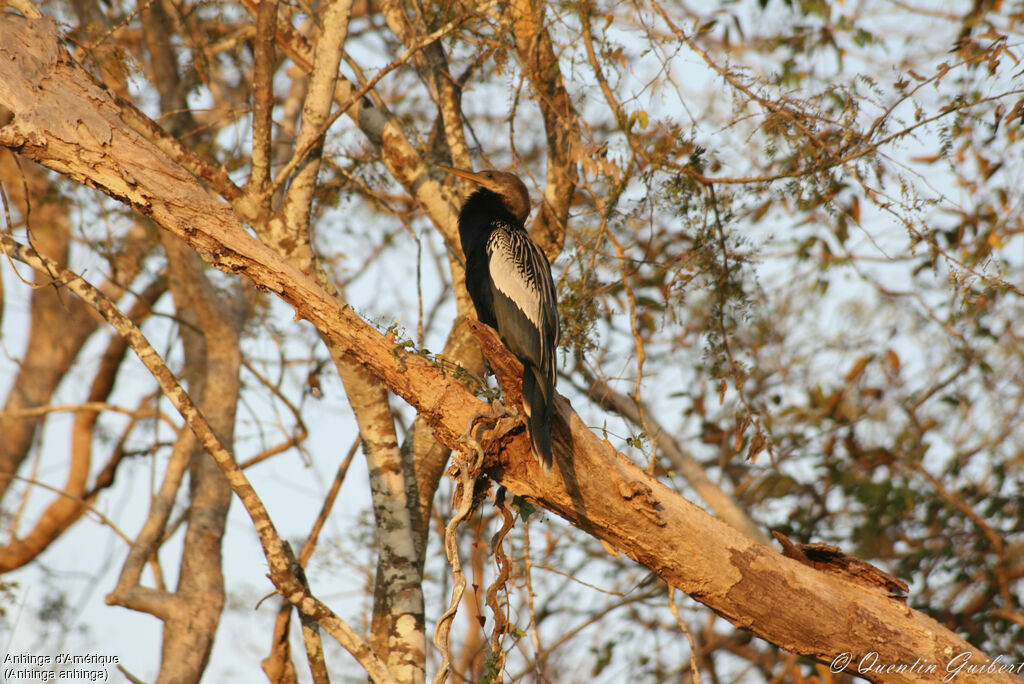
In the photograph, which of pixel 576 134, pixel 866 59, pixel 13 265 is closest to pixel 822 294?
pixel 866 59

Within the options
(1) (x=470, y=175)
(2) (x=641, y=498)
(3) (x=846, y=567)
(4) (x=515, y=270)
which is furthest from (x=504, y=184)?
(3) (x=846, y=567)

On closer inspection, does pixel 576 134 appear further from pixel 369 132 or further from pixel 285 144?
pixel 285 144

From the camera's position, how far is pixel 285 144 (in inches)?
263

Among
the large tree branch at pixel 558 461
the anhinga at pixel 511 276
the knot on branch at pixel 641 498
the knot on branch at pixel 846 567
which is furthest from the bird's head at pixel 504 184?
the knot on branch at pixel 846 567

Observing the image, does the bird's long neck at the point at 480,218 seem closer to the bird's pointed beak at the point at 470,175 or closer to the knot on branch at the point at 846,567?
the bird's pointed beak at the point at 470,175

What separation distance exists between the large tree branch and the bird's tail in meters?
0.07

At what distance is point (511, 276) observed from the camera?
3971 millimetres

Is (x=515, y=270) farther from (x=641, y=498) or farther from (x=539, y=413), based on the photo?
(x=641, y=498)

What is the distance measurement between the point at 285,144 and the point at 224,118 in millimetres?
558

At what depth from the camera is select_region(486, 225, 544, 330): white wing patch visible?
12.6ft

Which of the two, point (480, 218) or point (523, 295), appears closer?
point (523, 295)

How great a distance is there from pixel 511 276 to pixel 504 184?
82 cm

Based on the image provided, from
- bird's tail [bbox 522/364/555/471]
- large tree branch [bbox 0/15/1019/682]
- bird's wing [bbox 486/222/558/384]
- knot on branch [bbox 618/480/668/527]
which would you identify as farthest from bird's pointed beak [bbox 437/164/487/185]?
knot on branch [bbox 618/480/668/527]

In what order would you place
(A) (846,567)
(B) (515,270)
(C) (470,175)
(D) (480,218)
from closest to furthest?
(A) (846,567) → (B) (515,270) → (D) (480,218) → (C) (470,175)
